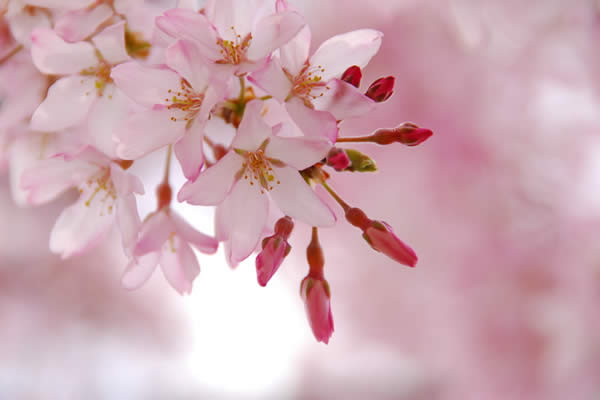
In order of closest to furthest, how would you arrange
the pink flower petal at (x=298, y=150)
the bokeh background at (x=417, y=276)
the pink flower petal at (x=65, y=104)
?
1. the pink flower petal at (x=298, y=150)
2. the pink flower petal at (x=65, y=104)
3. the bokeh background at (x=417, y=276)

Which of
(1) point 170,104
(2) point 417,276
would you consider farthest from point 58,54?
(2) point 417,276

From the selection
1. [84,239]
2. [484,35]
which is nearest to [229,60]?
[84,239]

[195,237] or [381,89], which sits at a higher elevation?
[381,89]

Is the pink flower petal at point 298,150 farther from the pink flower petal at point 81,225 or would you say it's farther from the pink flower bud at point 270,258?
the pink flower petal at point 81,225

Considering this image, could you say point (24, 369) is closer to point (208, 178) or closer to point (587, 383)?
point (208, 178)

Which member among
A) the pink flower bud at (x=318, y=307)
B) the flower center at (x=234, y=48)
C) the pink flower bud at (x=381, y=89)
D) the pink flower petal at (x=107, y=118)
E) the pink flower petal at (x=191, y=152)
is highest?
the pink flower bud at (x=381, y=89)

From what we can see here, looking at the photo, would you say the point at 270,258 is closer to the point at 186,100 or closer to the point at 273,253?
the point at 273,253

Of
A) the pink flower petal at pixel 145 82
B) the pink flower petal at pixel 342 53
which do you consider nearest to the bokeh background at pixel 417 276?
the pink flower petal at pixel 342 53
